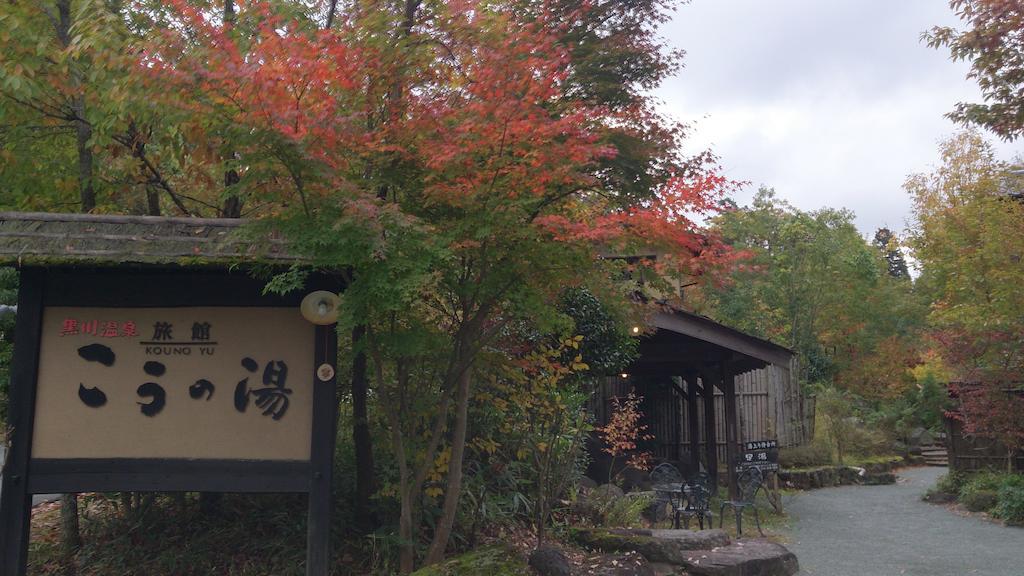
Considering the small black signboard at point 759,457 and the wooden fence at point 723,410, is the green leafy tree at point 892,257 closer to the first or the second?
the wooden fence at point 723,410

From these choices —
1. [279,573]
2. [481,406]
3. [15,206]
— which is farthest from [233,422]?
[15,206]

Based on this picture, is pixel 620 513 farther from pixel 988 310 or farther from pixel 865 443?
pixel 865 443

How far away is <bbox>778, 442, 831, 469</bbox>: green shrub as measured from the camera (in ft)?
→ 61.0

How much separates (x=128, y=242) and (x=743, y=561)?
5909 millimetres

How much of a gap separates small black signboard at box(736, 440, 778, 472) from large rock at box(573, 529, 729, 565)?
4523 millimetres

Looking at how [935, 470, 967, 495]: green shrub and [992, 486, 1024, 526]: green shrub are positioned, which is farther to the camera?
[935, 470, 967, 495]: green shrub

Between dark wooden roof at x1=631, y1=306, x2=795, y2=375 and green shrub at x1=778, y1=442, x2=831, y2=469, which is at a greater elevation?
dark wooden roof at x1=631, y1=306, x2=795, y2=375

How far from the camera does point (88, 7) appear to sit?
23.2ft

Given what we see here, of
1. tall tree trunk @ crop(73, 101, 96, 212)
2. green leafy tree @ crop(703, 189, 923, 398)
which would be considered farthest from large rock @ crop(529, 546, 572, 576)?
green leafy tree @ crop(703, 189, 923, 398)

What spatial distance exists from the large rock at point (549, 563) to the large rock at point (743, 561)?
4.31 feet

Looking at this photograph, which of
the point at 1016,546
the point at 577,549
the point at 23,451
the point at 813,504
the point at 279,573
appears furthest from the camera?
the point at 813,504

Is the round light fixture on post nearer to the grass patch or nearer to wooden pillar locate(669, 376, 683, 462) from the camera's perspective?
the grass patch

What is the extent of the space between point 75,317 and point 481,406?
3.73m

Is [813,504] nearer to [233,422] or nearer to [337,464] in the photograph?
[337,464]
